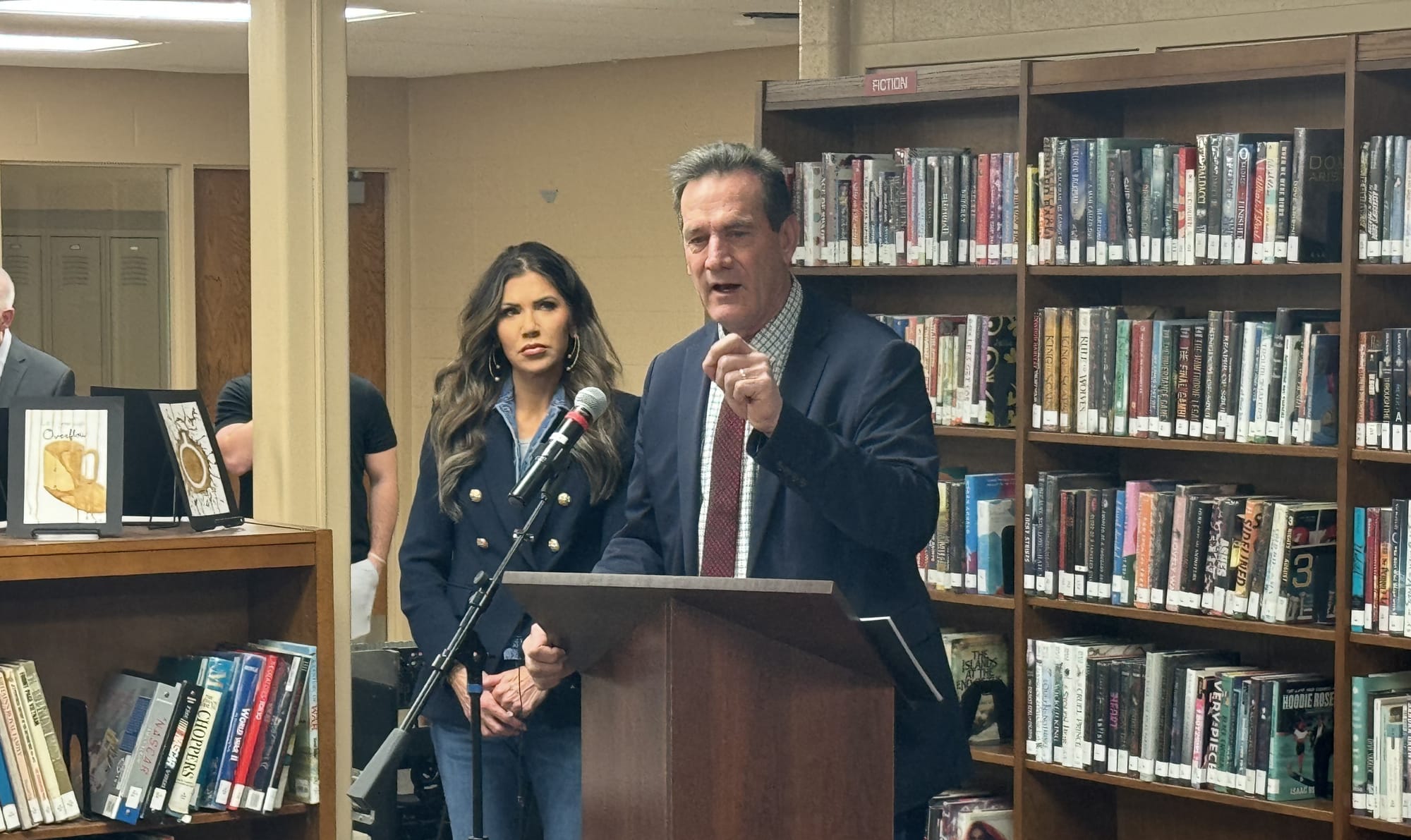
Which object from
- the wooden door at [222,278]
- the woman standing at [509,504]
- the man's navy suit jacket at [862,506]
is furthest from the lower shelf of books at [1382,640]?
the wooden door at [222,278]

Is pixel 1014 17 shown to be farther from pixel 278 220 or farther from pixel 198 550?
pixel 198 550

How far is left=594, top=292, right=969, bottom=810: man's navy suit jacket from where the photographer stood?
2.28 metres

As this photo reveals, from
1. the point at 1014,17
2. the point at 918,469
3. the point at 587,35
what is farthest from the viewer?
the point at 587,35

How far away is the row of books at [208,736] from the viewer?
2852 millimetres

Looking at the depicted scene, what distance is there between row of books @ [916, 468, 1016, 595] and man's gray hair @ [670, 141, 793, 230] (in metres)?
1.83

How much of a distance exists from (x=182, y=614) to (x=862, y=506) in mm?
1443

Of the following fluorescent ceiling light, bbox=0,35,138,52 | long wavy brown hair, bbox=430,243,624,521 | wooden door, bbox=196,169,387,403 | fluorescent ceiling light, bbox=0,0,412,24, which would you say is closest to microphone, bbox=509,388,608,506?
long wavy brown hair, bbox=430,243,624,521

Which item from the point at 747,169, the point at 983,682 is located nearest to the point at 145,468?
the point at 747,169

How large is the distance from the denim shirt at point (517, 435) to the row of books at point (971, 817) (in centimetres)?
153

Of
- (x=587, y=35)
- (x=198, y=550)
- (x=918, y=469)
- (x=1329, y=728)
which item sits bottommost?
(x=1329, y=728)

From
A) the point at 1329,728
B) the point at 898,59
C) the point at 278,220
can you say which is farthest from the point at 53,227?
the point at 1329,728

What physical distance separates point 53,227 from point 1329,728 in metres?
6.35

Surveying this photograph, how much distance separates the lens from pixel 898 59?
4.69 metres

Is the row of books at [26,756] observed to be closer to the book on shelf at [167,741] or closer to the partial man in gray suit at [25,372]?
the book on shelf at [167,741]
